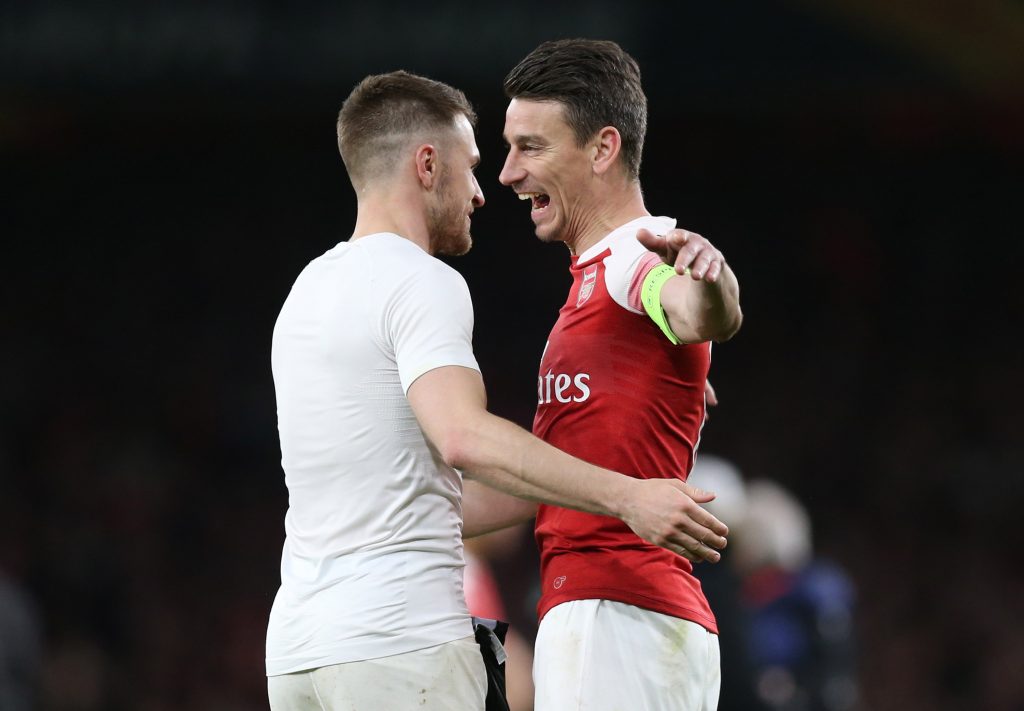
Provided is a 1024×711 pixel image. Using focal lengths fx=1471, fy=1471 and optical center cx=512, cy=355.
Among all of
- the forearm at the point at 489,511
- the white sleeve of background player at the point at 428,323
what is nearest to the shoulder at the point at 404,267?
the white sleeve of background player at the point at 428,323

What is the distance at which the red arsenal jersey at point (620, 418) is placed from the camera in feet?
10.3

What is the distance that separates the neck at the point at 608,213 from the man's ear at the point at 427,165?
13.8 inches

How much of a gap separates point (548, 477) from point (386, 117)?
3.47ft

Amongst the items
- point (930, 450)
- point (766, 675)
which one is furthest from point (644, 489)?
point (930, 450)

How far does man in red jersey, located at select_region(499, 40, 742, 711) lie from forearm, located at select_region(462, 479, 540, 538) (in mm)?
232

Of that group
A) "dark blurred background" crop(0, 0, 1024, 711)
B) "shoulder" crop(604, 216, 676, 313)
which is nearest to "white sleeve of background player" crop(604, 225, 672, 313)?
"shoulder" crop(604, 216, 676, 313)

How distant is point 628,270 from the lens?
3139mm

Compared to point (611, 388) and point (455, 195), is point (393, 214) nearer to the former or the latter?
point (455, 195)

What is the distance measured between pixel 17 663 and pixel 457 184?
470cm

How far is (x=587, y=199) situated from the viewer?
3432mm

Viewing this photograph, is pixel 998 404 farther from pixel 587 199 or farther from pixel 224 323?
pixel 587 199

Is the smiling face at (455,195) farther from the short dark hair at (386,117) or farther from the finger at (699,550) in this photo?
the finger at (699,550)

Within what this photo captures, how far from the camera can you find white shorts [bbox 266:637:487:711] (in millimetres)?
3000

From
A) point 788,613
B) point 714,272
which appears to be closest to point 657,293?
point 714,272
